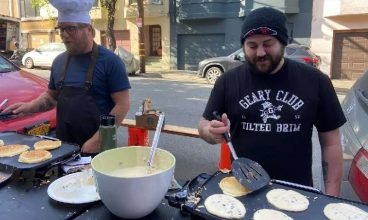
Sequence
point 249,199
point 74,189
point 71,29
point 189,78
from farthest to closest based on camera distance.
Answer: point 189,78 → point 71,29 → point 74,189 → point 249,199

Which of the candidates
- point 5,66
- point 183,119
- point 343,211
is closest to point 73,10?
point 343,211

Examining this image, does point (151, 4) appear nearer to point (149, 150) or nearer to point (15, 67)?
point (15, 67)

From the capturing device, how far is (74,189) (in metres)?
1.51

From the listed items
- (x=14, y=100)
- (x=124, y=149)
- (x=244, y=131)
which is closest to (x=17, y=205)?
(x=124, y=149)

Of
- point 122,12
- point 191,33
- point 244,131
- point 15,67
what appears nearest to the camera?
point 244,131

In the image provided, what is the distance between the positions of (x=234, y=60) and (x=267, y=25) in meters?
11.0

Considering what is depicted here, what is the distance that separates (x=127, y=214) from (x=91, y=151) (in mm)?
907

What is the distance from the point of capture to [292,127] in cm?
187

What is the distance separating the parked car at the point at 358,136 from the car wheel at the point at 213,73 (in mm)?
10155

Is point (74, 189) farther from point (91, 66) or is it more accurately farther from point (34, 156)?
point (91, 66)

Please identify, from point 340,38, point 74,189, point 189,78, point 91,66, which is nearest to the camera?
point 74,189

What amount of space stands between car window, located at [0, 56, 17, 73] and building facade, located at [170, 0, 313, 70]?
13.5m

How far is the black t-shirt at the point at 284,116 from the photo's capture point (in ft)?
6.15

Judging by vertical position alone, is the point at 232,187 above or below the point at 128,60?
above
